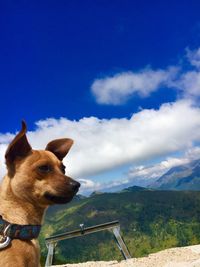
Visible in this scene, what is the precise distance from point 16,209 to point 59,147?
69.6 inches

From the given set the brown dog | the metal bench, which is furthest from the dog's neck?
the metal bench

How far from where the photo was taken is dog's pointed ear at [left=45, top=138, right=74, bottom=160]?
743 centimetres

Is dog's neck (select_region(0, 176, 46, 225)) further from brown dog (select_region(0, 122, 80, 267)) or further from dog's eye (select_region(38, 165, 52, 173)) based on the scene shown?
dog's eye (select_region(38, 165, 52, 173))

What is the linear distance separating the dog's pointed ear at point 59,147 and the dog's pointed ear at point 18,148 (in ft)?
3.30

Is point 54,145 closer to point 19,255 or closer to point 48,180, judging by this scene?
point 48,180

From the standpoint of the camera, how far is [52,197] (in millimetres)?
6266

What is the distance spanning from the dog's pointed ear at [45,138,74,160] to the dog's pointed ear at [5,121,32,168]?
101 cm

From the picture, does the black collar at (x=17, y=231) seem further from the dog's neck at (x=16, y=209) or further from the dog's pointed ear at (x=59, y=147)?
the dog's pointed ear at (x=59, y=147)

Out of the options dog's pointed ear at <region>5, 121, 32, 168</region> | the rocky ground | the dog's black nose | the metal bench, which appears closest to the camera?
dog's pointed ear at <region>5, 121, 32, 168</region>

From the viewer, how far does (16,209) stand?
6020 millimetres

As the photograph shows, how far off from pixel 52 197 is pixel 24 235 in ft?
2.50

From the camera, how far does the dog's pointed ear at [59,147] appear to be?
7430mm

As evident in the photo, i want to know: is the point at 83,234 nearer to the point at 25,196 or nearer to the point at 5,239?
the point at 25,196

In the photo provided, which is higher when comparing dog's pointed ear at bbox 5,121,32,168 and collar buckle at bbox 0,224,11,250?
dog's pointed ear at bbox 5,121,32,168
